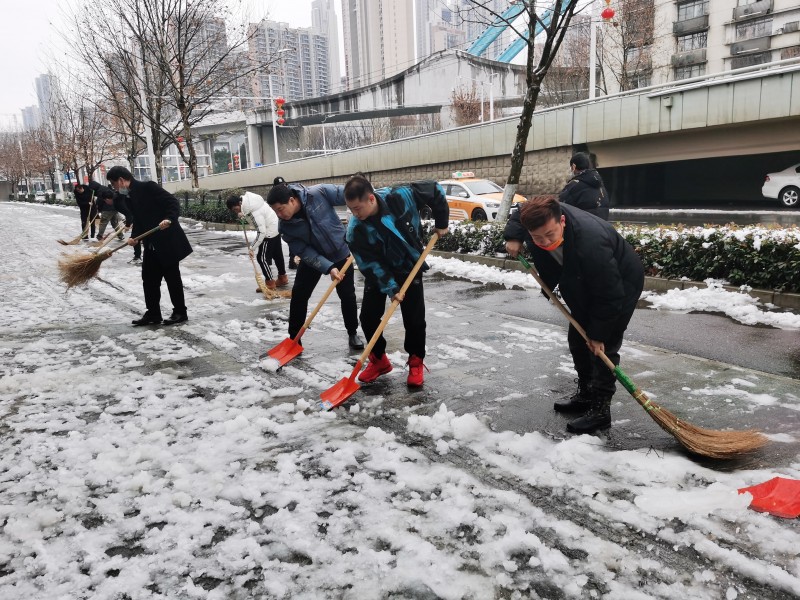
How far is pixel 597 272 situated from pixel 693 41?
40.3 meters

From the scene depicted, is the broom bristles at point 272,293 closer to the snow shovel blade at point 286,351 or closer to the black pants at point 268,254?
the black pants at point 268,254

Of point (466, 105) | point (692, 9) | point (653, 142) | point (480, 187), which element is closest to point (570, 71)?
point (466, 105)

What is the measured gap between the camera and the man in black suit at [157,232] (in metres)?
6.59

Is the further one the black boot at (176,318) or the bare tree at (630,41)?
the bare tree at (630,41)

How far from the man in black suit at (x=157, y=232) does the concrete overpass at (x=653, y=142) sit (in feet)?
45.4

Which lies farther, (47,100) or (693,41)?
(47,100)

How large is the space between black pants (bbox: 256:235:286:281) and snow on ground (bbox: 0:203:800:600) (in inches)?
158

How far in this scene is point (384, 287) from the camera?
4.39m

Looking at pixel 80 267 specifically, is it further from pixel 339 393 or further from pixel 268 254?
pixel 339 393

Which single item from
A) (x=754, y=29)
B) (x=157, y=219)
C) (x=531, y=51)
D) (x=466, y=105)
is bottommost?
(x=157, y=219)

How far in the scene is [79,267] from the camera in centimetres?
738

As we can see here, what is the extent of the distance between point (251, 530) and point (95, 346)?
13.7 feet

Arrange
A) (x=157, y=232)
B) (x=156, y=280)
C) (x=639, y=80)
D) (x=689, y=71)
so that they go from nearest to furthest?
(x=157, y=232) → (x=156, y=280) → (x=639, y=80) → (x=689, y=71)

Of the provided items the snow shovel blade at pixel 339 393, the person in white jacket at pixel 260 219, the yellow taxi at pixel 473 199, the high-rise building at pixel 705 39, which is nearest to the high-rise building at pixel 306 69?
the high-rise building at pixel 705 39
